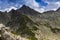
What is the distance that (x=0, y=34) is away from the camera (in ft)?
231

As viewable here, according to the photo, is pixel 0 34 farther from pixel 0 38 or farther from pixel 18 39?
pixel 18 39

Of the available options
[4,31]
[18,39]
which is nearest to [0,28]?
[4,31]

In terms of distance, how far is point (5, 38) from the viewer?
68562mm

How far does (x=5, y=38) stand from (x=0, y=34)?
9.96 ft

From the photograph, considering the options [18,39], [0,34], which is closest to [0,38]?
[0,34]

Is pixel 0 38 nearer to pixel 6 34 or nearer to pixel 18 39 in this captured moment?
pixel 6 34

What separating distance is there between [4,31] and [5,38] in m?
4.03

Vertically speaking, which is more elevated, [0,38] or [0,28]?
[0,28]

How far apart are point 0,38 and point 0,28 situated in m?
4.69

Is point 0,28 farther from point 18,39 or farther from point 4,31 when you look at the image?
point 18,39

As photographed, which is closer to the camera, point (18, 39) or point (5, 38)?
point (5, 38)

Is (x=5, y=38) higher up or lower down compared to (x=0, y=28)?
lower down

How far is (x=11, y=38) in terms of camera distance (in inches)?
2778

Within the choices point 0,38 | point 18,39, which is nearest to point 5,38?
point 0,38
